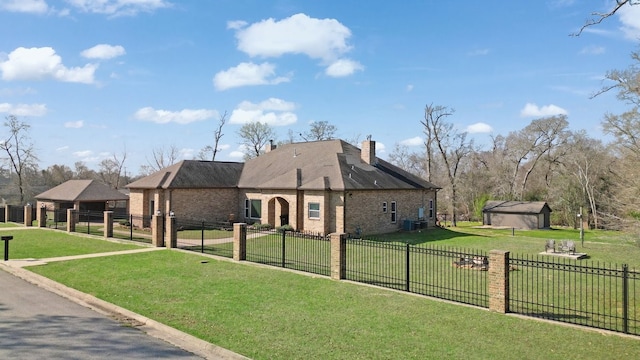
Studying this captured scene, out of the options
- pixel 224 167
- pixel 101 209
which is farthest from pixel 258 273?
pixel 101 209

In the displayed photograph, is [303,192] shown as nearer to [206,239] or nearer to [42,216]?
[206,239]

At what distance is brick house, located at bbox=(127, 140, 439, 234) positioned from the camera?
28328 mm

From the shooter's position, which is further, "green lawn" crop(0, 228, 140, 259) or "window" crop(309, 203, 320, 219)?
"window" crop(309, 203, 320, 219)

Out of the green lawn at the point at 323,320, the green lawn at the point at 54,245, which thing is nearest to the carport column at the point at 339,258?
the green lawn at the point at 323,320

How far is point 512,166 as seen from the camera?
5847cm

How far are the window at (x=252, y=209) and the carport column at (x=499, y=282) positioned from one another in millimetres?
23425

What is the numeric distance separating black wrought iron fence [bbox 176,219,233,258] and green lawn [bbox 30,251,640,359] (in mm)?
5359

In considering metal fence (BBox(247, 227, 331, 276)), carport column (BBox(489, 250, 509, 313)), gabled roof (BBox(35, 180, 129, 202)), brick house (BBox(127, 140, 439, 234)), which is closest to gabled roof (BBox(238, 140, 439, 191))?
brick house (BBox(127, 140, 439, 234))

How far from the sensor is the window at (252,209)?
109 feet

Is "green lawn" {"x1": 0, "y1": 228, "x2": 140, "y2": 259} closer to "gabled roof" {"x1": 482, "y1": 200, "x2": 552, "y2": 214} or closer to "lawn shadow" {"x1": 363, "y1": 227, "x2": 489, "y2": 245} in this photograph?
"lawn shadow" {"x1": 363, "y1": 227, "x2": 489, "y2": 245}

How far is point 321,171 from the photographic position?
30641mm

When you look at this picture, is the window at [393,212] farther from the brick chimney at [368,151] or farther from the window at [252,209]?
the window at [252,209]

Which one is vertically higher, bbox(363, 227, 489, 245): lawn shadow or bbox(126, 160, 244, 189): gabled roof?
bbox(126, 160, 244, 189): gabled roof

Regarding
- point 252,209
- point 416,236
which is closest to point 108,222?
point 252,209
